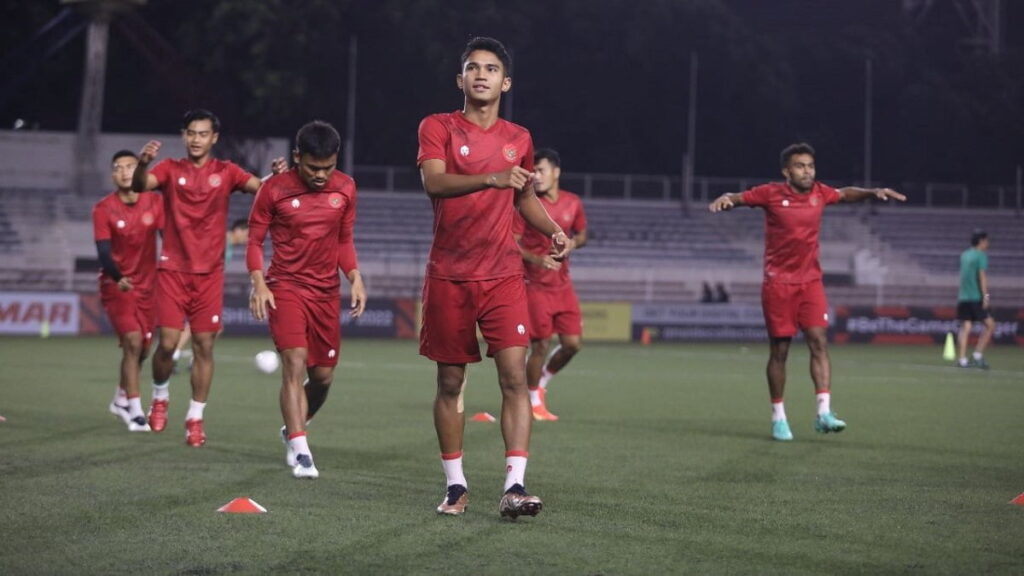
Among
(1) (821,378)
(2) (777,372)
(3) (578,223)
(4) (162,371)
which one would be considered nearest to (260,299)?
(4) (162,371)

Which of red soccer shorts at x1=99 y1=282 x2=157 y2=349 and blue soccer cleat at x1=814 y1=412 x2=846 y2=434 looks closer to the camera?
blue soccer cleat at x1=814 y1=412 x2=846 y2=434

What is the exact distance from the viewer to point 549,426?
12.7 m

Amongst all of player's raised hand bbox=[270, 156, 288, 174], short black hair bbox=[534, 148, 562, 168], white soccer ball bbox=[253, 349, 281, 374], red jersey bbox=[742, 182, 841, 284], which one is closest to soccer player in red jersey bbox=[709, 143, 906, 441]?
red jersey bbox=[742, 182, 841, 284]

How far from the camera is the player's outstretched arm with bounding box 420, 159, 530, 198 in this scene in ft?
22.5

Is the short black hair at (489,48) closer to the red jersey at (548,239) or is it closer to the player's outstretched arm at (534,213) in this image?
the player's outstretched arm at (534,213)

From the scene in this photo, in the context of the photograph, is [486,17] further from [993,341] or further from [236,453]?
[236,453]

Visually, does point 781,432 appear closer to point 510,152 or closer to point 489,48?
point 510,152

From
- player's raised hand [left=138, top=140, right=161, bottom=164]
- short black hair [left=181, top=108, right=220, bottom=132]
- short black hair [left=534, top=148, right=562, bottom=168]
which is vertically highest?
short black hair [left=181, top=108, right=220, bottom=132]

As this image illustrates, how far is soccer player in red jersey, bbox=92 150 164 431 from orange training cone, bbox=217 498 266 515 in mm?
4834

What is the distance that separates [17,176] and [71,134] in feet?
7.40

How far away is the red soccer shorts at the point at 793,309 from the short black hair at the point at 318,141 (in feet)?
15.5

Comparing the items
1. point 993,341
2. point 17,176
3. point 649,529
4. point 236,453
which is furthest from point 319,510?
point 17,176

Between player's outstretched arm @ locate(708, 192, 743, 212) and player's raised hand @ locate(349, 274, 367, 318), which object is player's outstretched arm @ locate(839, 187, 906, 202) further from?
player's raised hand @ locate(349, 274, 367, 318)

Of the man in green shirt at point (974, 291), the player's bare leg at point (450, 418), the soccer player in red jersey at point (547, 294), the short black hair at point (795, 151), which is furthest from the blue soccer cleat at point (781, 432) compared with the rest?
the man in green shirt at point (974, 291)
